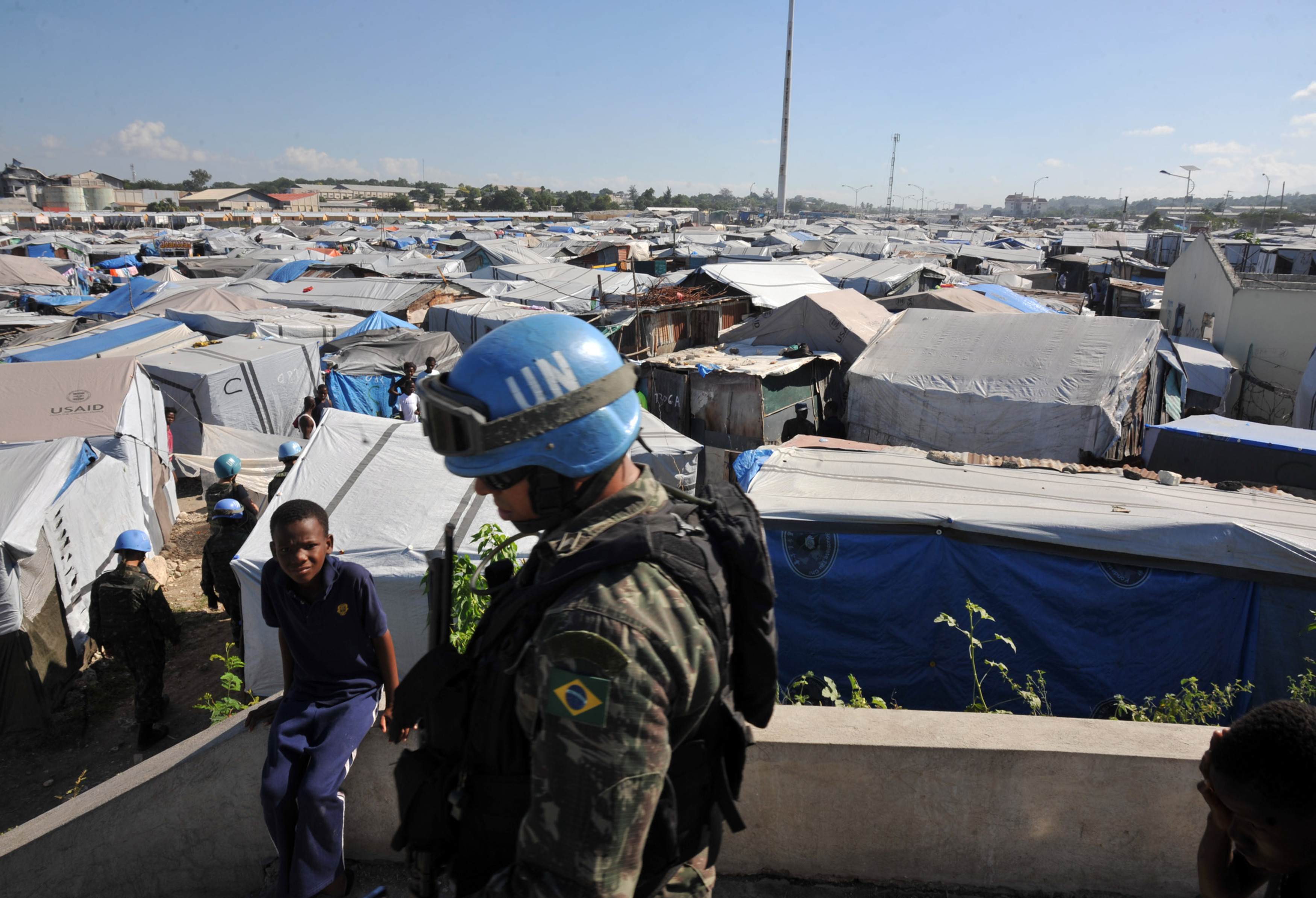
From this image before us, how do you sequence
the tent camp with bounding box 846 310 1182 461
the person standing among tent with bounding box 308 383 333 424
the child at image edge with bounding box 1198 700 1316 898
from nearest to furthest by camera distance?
the child at image edge with bounding box 1198 700 1316 898, the tent camp with bounding box 846 310 1182 461, the person standing among tent with bounding box 308 383 333 424

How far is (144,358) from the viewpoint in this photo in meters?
11.8

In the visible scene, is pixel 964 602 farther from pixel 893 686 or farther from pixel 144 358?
pixel 144 358

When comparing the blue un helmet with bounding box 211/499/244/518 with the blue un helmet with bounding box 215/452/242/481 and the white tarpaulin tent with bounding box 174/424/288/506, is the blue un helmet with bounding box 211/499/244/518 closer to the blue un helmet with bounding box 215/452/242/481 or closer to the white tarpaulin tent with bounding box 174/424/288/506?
the blue un helmet with bounding box 215/452/242/481

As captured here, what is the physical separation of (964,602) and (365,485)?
15.1 ft

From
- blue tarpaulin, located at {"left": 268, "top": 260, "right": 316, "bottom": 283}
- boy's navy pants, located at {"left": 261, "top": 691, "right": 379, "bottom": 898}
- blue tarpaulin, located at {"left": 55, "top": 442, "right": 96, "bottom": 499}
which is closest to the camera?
boy's navy pants, located at {"left": 261, "top": 691, "right": 379, "bottom": 898}

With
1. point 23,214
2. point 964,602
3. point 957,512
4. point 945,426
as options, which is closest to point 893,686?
point 964,602

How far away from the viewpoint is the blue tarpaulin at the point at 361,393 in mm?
12875

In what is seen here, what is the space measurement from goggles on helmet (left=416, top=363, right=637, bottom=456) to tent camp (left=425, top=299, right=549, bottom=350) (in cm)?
1573

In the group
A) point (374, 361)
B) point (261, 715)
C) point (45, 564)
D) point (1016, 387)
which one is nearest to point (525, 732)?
point (261, 715)

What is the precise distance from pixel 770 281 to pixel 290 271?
15917 millimetres

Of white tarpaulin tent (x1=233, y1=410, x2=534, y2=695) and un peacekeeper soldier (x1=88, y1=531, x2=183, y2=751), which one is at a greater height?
white tarpaulin tent (x1=233, y1=410, x2=534, y2=695)

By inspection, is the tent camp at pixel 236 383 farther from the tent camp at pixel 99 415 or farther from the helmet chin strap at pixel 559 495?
the helmet chin strap at pixel 559 495

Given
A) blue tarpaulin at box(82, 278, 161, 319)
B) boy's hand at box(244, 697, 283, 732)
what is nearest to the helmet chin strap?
boy's hand at box(244, 697, 283, 732)

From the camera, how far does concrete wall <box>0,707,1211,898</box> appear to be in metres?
2.39
